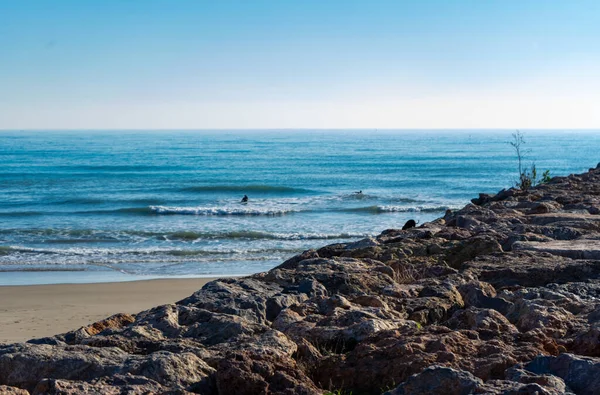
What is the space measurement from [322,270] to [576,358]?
8.82 ft

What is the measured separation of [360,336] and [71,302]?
10457mm

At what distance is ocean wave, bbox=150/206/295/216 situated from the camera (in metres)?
29.0

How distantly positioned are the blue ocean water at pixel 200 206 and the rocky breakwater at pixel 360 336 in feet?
37.4

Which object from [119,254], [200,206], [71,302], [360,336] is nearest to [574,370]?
[360,336]

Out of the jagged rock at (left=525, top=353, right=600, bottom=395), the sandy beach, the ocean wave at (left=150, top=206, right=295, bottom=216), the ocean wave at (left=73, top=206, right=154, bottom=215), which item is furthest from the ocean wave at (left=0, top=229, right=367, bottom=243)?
the jagged rock at (left=525, top=353, right=600, bottom=395)

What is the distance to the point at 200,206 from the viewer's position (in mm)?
31984

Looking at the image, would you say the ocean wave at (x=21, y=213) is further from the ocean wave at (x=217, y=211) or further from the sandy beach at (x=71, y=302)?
the sandy beach at (x=71, y=302)

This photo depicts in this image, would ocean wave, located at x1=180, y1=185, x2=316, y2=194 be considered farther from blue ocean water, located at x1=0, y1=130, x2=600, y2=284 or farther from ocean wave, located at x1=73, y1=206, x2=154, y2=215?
ocean wave, located at x1=73, y1=206, x2=154, y2=215

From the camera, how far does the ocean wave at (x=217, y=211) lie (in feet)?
95.1

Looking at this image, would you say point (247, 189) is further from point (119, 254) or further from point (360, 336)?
point (360, 336)

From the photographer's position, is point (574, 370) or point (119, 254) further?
point (119, 254)

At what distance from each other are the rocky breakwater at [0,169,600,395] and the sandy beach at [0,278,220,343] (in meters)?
A: 6.98

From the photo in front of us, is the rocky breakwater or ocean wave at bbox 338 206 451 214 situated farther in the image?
ocean wave at bbox 338 206 451 214

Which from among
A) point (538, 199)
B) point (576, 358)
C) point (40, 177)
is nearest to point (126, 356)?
point (576, 358)
